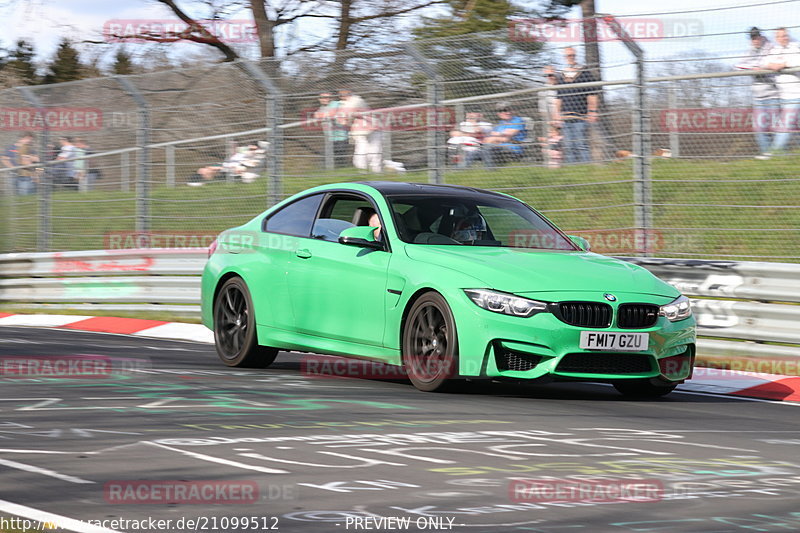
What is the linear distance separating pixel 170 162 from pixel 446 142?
181 inches

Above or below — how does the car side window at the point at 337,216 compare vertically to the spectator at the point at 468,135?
below

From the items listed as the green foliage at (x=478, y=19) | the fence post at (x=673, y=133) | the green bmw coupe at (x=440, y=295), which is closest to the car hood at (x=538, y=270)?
the green bmw coupe at (x=440, y=295)

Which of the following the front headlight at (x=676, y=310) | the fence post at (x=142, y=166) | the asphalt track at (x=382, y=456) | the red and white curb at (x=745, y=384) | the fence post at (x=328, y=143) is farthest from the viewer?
the fence post at (x=142, y=166)

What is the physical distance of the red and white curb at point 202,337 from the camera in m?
9.87

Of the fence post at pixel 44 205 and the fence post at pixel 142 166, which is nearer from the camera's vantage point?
the fence post at pixel 142 166

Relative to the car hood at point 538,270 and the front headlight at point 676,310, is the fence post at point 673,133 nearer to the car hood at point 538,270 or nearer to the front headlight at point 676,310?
the car hood at point 538,270

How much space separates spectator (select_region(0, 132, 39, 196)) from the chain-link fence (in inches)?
36.5

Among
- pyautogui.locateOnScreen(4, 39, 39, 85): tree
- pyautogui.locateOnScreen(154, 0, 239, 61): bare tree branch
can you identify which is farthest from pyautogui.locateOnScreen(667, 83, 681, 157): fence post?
pyautogui.locateOnScreen(4, 39, 39, 85): tree

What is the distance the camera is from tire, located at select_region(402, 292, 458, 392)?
28.0 ft

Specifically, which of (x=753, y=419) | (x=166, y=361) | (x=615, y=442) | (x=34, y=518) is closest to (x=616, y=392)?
(x=753, y=419)

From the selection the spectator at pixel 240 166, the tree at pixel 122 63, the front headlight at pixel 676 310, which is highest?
the tree at pixel 122 63

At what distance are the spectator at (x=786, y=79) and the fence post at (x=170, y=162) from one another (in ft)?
26.8

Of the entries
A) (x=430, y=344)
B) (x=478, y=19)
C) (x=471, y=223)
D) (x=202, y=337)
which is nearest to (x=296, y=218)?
(x=471, y=223)

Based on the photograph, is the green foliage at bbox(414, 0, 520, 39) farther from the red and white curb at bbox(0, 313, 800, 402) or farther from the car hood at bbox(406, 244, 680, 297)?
the car hood at bbox(406, 244, 680, 297)
